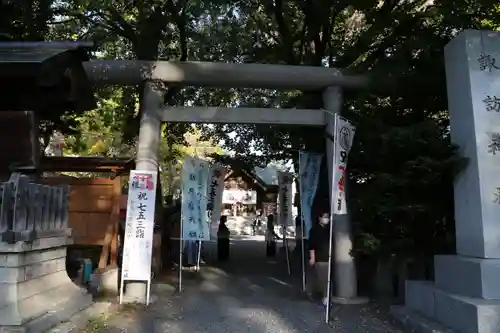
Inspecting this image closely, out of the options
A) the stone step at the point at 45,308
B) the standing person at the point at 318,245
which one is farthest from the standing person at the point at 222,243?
the stone step at the point at 45,308

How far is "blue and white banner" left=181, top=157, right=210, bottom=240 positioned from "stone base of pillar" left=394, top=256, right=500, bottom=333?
488 centimetres

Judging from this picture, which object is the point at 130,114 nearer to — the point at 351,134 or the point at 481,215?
the point at 351,134

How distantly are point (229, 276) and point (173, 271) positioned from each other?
183 centimetres

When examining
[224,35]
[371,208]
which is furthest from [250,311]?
[224,35]

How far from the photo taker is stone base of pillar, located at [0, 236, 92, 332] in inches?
212

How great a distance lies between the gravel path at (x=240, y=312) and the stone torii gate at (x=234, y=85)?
3.60ft

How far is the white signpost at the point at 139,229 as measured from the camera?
8.54m

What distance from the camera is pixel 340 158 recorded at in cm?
831

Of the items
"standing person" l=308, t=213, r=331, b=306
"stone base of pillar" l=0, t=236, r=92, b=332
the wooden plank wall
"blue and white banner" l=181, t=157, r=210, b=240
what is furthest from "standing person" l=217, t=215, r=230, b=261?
"stone base of pillar" l=0, t=236, r=92, b=332

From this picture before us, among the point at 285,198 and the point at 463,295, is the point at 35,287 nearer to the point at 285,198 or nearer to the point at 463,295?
the point at 463,295

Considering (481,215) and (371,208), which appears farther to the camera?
(371,208)

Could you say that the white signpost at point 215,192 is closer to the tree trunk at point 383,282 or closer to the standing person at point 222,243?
the tree trunk at point 383,282

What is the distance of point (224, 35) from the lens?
1120cm

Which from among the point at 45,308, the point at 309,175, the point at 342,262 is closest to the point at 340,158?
the point at 342,262
